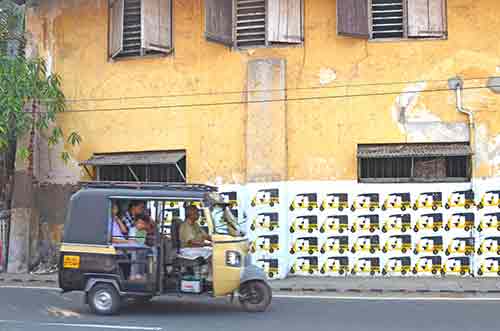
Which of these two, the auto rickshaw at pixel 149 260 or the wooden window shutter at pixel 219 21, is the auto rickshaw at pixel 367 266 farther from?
the wooden window shutter at pixel 219 21

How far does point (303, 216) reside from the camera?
14.7 m

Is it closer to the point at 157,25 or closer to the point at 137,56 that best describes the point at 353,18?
the point at 157,25

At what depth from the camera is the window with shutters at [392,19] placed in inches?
Answer: 572

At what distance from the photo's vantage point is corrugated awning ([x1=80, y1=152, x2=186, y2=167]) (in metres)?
15.3

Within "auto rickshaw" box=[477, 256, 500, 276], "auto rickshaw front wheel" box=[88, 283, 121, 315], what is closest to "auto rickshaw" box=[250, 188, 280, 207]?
"auto rickshaw" box=[477, 256, 500, 276]

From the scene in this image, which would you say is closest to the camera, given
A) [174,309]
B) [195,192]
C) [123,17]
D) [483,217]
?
[195,192]

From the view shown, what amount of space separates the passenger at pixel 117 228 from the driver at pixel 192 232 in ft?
3.16

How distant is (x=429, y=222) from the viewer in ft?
46.7

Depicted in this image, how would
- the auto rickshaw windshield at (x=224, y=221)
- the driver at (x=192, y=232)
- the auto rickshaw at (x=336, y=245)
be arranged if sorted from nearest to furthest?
1. the auto rickshaw windshield at (x=224, y=221)
2. the driver at (x=192, y=232)
3. the auto rickshaw at (x=336, y=245)

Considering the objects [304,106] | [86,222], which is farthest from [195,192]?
[304,106]

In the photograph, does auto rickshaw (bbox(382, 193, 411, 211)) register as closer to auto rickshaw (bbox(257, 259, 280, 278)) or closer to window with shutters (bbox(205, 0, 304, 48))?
auto rickshaw (bbox(257, 259, 280, 278))

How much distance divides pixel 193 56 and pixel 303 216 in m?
5.00

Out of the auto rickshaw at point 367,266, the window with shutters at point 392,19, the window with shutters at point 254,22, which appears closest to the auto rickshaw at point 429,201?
the auto rickshaw at point 367,266

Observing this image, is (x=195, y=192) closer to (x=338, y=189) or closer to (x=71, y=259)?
(x=71, y=259)
